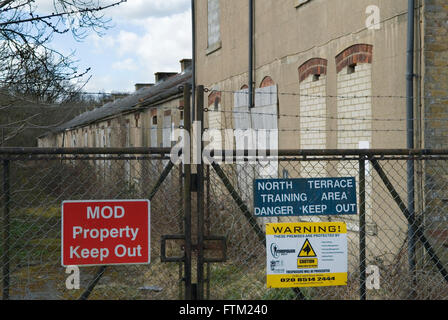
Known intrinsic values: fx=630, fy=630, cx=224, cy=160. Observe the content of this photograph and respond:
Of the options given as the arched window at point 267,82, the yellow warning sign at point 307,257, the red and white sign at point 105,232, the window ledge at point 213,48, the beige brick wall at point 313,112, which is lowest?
the yellow warning sign at point 307,257

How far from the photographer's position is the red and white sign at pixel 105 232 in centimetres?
471

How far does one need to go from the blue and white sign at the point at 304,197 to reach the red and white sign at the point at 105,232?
948mm

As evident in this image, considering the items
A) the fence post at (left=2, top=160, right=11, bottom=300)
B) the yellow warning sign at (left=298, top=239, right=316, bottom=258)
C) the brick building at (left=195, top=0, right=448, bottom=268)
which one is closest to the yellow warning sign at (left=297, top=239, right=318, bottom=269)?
the yellow warning sign at (left=298, top=239, right=316, bottom=258)

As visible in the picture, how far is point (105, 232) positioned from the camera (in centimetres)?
474

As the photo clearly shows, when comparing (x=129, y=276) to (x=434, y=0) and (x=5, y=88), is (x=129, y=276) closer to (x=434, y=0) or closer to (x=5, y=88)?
(x=5, y=88)

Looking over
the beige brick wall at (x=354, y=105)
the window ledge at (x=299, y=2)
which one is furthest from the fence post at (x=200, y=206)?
the window ledge at (x=299, y=2)

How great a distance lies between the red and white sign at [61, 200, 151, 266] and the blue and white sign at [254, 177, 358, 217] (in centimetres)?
95

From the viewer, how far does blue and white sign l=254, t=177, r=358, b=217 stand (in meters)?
5.09

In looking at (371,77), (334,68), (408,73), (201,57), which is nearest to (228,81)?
(201,57)

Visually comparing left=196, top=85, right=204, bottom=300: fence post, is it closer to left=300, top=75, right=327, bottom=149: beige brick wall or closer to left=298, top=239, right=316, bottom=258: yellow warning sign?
left=298, top=239, right=316, bottom=258: yellow warning sign

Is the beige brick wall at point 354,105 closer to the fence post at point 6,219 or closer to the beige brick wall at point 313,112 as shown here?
the beige brick wall at point 313,112

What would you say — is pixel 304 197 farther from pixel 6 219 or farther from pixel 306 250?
pixel 6 219
